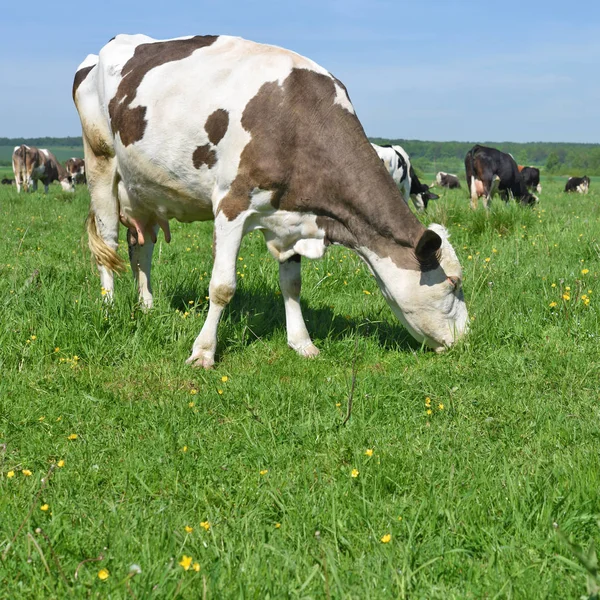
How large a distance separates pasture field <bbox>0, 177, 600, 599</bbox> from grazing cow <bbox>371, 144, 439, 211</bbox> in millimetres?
10548

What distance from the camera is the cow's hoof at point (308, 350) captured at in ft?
18.6

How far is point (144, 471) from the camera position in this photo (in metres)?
3.56

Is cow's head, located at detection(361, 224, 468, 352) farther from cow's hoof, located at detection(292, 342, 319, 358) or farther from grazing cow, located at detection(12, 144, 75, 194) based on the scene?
grazing cow, located at detection(12, 144, 75, 194)

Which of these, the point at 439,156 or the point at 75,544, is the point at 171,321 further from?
the point at 439,156

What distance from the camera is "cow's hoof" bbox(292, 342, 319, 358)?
18.6 ft

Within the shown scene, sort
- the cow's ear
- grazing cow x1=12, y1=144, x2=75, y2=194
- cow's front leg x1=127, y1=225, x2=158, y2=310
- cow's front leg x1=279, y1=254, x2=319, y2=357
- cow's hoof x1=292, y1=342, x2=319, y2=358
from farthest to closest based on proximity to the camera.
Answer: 1. grazing cow x1=12, y1=144, x2=75, y2=194
2. cow's front leg x1=127, y1=225, x2=158, y2=310
3. cow's front leg x1=279, y1=254, x2=319, y2=357
4. cow's hoof x1=292, y1=342, x2=319, y2=358
5. the cow's ear

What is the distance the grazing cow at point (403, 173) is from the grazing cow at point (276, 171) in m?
11.0

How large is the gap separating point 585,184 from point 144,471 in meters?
40.5

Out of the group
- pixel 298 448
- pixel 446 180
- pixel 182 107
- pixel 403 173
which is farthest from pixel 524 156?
pixel 298 448

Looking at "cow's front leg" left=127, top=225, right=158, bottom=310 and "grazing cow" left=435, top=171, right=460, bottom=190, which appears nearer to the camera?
"cow's front leg" left=127, top=225, right=158, bottom=310

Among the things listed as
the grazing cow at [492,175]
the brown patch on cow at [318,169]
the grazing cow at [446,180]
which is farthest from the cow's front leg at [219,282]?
the grazing cow at [446,180]

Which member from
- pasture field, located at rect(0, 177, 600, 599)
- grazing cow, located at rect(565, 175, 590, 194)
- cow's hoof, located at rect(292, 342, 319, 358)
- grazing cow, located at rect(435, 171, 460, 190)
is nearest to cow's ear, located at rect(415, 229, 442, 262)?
pasture field, located at rect(0, 177, 600, 599)

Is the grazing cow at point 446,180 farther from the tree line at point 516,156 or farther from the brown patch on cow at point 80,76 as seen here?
the tree line at point 516,156

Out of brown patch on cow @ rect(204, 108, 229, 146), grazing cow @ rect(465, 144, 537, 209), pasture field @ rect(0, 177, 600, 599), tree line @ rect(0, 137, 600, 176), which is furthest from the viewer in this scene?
tree line @ rect(0, 137, 600, 176)
